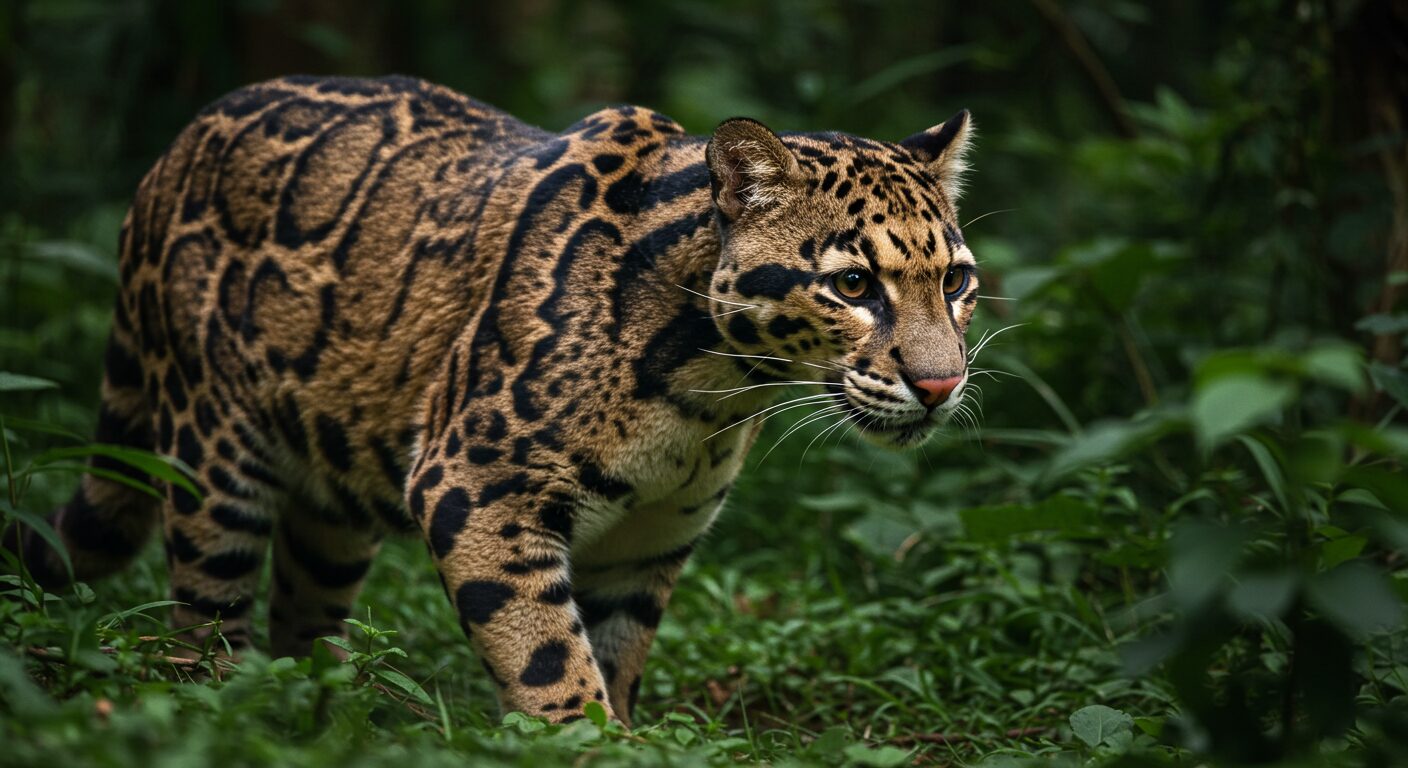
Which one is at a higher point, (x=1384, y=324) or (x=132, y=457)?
(x=1384, y=324)

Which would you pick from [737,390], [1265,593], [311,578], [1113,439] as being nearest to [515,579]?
[737,390]

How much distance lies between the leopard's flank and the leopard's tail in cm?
1

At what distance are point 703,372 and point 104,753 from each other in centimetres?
266

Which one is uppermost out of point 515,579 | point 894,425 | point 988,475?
Result: point 894,425

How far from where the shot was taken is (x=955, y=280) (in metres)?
5.05

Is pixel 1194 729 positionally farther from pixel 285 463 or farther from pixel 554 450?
pixel 285 463

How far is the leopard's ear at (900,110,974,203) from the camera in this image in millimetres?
5367

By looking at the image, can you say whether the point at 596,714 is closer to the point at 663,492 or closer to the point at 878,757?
the point at 878,757

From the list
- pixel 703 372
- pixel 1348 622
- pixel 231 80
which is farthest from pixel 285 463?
pixel 231 80

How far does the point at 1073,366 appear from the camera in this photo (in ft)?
27.1

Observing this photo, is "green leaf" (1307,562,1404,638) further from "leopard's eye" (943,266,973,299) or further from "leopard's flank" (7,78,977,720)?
"leopard's eye" (943,266,973,299)

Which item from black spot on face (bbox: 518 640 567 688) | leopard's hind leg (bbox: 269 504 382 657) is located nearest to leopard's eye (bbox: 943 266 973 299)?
black spot on face (bbox: 518 640 567 688)

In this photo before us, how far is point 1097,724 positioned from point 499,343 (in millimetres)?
2587

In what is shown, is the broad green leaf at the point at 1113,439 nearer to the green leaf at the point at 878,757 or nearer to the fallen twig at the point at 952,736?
the green leaf at the point at 878,757
